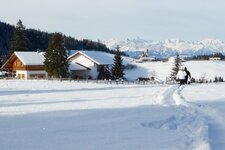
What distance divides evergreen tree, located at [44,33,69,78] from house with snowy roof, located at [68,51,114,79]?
1326 centimetres

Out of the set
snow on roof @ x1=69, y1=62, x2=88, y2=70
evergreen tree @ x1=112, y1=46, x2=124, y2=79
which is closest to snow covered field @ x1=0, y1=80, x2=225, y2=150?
evergreen tree @ x1=112, y1=46, x2=124, y2=79

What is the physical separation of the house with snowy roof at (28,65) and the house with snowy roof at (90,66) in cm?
597

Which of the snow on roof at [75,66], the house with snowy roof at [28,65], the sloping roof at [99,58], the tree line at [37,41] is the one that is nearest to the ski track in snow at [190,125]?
the house with snowy roof at [28,65]

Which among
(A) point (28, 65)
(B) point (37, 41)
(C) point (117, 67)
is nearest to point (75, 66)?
(A) point (28, 65)

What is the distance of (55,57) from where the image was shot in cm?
6288

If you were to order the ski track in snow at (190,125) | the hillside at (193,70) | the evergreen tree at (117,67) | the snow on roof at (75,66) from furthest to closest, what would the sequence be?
the hillside at (193,70) < the snow on roof at (75,66) < the evergreen tree at (117,67) < the ski track in snow at (190,125)

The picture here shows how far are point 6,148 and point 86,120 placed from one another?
170 inches

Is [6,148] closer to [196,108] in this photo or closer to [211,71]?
[196,108]

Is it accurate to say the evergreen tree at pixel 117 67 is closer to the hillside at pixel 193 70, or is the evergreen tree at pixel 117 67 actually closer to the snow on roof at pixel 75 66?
the snow on roof at pixel 75 66

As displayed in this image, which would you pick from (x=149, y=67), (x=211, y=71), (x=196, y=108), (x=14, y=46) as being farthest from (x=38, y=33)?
(x=196, y=108)

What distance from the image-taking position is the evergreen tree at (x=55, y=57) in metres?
62.8

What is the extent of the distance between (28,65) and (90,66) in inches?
495

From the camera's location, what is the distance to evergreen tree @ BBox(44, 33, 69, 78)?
6284 cm

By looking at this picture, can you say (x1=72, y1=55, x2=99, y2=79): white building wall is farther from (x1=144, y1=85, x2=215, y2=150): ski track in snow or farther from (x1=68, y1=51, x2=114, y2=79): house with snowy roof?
(x1=144, y1=85, x2=215, y2=150): ski track in snow
